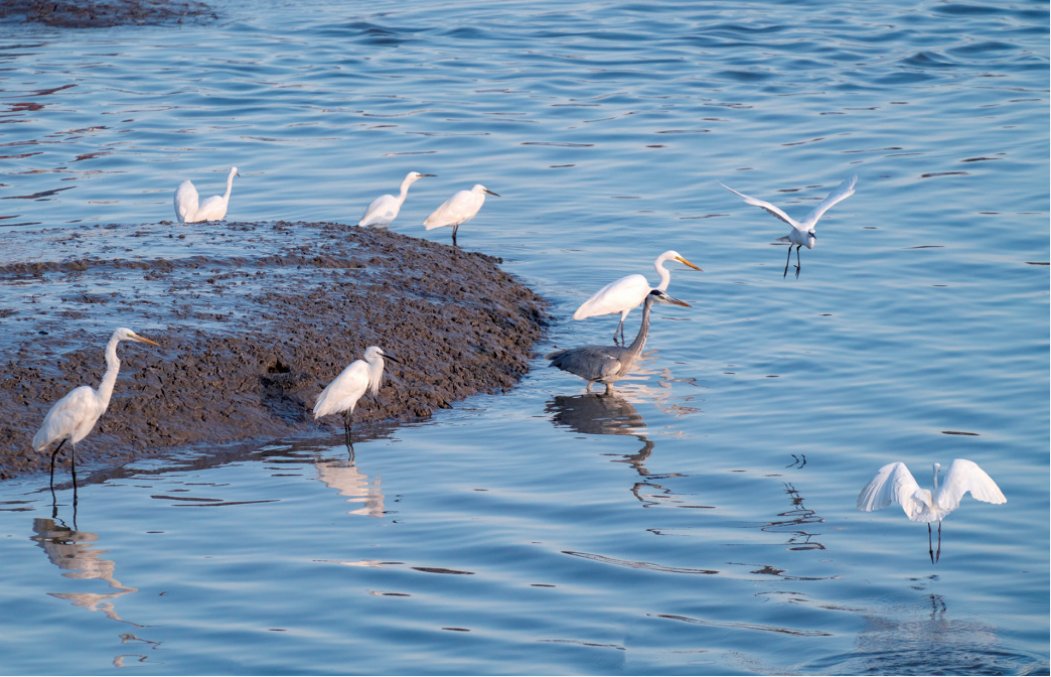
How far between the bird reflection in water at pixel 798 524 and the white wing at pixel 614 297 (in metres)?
4.21

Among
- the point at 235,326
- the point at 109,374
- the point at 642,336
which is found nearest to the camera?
the point at 109,374

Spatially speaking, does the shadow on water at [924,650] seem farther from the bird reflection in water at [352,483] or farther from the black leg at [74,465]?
the black leg at [74,465]

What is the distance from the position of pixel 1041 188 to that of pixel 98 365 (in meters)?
12.7

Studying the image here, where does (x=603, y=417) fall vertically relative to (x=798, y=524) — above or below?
below

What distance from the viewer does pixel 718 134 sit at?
72.5 feet

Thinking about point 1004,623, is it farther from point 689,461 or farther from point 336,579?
point 336,579

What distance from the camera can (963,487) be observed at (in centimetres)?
883

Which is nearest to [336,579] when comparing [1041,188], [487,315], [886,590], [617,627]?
[617,627]

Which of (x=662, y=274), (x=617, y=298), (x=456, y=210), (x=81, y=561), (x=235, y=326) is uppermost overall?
(x=456, y=210)

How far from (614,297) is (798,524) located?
4768 millimetres

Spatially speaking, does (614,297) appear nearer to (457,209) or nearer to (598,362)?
(598,362)

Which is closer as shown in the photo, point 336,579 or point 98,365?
point 336,579

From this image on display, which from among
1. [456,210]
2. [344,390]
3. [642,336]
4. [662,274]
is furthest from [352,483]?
[456,210]

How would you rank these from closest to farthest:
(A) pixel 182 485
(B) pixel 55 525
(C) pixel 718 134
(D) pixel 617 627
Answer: (D) pixel 617 627 → (B) pixel 55 525 → (A) pixel 182 485 → (C) pixel 718 134
